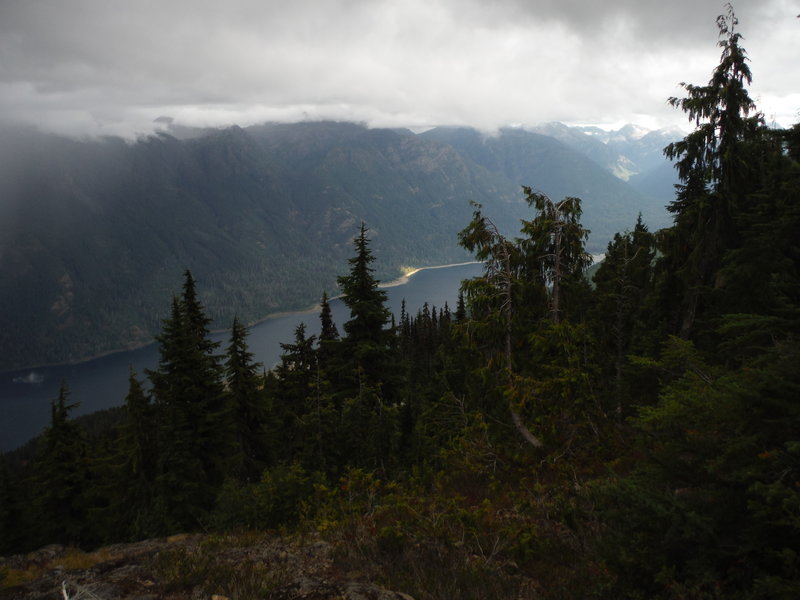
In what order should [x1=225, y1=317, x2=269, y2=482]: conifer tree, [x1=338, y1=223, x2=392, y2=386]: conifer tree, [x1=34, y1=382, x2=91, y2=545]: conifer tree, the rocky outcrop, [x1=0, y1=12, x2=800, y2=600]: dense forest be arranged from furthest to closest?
[x1=34, y1=382, x2=91, y2=545]: conifer tree
[x1=225, y1=317, x2=269, y2=482]: conifer tree
[x1=338, y1=223, x2=392, y2=386]: conifer tree
the rocky outcrop
[x1=0, y1=12, x2=800, y2=600]: dense forest

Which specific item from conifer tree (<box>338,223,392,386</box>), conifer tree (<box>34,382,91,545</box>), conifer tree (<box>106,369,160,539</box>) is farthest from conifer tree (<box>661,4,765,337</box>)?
conifer tree (<box>34,382,91,545</box>)

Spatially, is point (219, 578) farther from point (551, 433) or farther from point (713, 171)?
point (713, 171)

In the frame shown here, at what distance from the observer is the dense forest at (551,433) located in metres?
4.64

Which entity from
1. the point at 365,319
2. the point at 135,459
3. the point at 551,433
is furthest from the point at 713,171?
the point at 135,459

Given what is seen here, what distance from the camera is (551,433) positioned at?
9992 millimetres

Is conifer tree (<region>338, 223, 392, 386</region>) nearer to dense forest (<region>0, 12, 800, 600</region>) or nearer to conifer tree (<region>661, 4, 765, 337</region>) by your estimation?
dense forest (<region>0, 12, 800, 600</region>)

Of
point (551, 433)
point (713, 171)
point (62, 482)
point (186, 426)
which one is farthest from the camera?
point (62, 482)

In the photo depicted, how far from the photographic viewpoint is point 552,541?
725cm

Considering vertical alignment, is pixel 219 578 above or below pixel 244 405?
above

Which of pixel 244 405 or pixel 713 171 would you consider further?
pixel 244 405

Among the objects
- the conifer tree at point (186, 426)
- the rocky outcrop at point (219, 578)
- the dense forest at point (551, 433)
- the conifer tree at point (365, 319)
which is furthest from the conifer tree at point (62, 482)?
the rocky outcrop at point (219, 578)

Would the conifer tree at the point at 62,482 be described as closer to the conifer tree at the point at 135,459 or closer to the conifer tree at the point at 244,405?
the conifer tree at the point at 135,459

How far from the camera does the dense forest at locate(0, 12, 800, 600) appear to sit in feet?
15.2

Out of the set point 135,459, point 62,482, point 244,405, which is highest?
point 244,405
